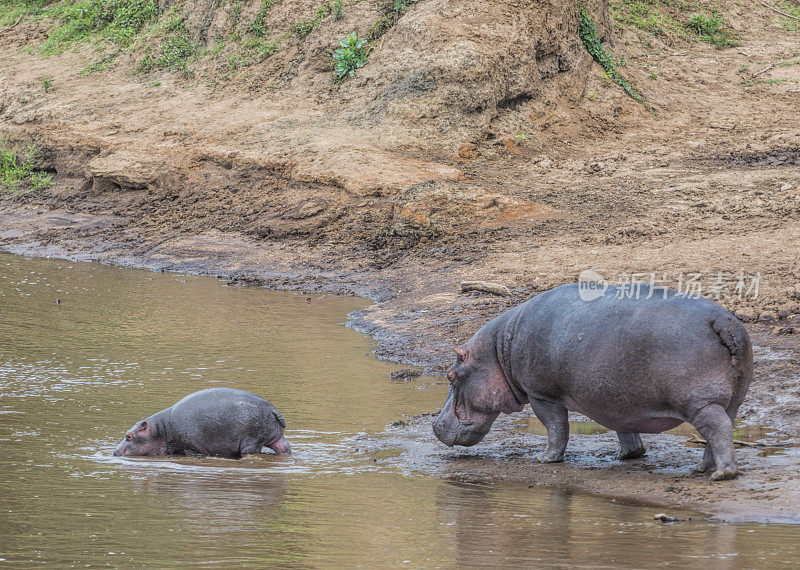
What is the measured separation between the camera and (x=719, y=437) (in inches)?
213

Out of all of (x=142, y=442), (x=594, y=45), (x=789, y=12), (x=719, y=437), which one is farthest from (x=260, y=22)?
(x=719, y=437)

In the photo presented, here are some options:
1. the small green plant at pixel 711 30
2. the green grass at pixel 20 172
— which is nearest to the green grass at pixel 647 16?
the small green plant at pixel 711 30

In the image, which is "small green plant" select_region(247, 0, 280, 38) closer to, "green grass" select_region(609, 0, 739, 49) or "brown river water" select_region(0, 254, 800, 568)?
"green grass" select_region(609, 0, 739, 49)

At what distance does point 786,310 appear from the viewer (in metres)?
8.97

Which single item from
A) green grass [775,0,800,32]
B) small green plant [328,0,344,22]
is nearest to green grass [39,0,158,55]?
small green plant [328,0,344,22]

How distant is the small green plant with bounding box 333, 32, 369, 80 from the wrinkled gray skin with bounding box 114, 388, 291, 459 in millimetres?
12754

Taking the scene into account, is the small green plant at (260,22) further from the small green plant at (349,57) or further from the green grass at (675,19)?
the green grass at (675,19)

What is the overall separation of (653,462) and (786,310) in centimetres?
353

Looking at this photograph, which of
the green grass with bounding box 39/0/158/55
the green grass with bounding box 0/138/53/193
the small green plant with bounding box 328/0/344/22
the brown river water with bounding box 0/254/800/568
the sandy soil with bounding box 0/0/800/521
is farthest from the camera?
the green grass with bounding box 39/0/158/55

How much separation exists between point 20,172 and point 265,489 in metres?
15.8

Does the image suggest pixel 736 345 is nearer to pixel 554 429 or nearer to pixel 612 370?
pixel 612 370

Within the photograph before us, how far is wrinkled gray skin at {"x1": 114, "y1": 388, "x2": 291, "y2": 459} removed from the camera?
6.66 metres

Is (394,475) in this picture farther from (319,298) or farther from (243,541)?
(319,298)

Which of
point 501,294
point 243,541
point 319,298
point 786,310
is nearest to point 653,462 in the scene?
point 243,541
